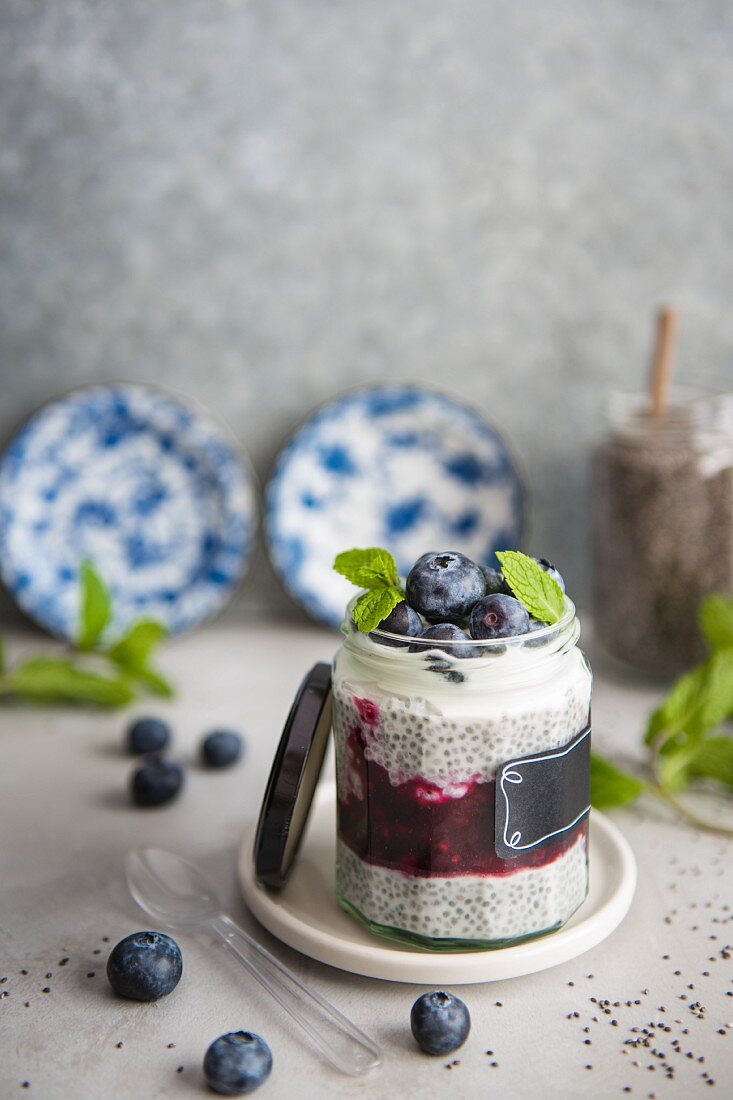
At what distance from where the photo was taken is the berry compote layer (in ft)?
2.54

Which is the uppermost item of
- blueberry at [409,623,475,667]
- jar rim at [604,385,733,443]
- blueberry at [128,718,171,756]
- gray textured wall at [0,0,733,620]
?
gray textured wall at [0,0,733,620]

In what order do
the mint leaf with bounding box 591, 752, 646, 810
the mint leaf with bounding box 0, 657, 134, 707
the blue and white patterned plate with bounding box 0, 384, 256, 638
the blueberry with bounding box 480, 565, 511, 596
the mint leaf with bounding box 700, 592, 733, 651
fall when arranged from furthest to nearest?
the blue and white patterned plate with bounding box 0, 384, 256, 638 < the mint leaf with bounding box 0, 657, 134, 707 < the mint leaf with bounding box 700, 592, 733, 651 < the mint leaf with bounding box 591, 752, 646, 810 < the blueberry with bounding box 480, 565, 511, 596

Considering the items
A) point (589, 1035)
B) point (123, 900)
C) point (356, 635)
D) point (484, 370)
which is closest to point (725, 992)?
point (589, 1035)

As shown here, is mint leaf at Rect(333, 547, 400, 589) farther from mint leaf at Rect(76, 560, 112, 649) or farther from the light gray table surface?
mint leaf at Rect(76, 560, 112, 649)

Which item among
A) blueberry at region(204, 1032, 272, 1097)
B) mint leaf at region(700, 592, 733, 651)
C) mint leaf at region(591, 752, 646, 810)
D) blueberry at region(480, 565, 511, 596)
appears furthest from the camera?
mint leaf at region(700, 592, 733, 651)

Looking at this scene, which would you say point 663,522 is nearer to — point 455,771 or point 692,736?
point 692,736

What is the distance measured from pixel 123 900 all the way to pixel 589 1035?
17.0 inches

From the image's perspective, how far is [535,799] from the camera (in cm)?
80

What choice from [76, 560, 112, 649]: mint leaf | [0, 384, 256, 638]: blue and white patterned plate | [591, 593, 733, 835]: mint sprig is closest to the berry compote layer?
[591, 593, 733, 835]: mint sprig

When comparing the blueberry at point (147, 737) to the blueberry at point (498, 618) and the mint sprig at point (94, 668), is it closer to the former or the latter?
the mint sprig at point (94, 668)

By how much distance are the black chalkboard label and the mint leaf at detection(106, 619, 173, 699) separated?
2.31 feet

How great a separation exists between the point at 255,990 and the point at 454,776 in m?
0.24

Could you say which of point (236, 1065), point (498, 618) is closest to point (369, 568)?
point (498, 618)

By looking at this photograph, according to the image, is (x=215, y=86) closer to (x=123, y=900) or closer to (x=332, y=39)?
(x=332, y=39)
